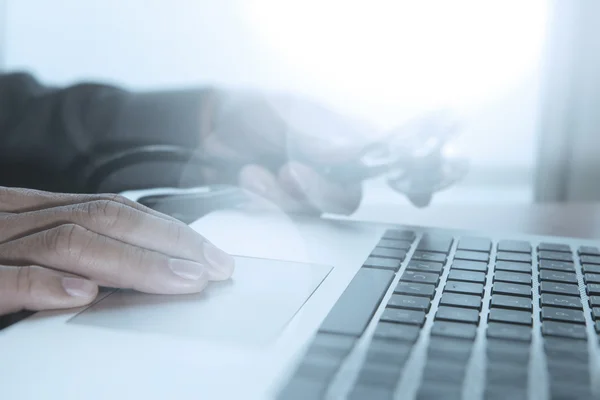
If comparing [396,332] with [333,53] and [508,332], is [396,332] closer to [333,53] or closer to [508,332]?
[508,332]

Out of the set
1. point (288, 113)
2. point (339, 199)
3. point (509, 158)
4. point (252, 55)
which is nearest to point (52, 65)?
point (252, 55)

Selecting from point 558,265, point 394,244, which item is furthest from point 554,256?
point 394,244

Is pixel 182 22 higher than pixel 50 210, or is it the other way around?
pixel 182 22

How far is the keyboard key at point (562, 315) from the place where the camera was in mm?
356

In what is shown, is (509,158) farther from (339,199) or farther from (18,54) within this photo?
(18,54)

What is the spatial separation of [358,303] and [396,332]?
45mm

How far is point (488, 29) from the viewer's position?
1.06m

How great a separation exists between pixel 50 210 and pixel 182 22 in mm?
760

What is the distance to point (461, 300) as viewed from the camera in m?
0.38

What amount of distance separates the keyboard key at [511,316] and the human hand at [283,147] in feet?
1.00

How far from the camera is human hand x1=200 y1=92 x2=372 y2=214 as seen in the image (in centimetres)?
66

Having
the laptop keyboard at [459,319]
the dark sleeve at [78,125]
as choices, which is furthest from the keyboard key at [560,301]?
the dark sleeve at [78,125]

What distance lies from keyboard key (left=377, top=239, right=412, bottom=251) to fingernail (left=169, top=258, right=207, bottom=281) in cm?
16

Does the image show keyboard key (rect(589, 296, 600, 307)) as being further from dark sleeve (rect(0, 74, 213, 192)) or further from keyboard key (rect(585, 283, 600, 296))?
dark sleeve (rect(0, 74, 213, 192))
